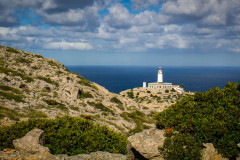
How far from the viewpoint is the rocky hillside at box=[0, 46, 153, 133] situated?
77.1ft

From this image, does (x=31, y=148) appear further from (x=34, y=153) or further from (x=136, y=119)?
(x=136, y=119)

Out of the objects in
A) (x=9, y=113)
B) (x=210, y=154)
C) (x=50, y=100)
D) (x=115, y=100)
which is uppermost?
(x=210, y=154)

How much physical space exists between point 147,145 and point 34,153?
6724mm

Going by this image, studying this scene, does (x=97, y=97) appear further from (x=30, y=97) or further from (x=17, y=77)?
(x=17, y=77)

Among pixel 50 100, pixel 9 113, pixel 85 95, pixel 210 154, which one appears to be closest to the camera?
pixel 210 154

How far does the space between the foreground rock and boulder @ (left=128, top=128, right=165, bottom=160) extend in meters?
0.80

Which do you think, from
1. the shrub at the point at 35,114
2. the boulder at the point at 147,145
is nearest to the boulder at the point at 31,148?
the boulder at the point at 147,145

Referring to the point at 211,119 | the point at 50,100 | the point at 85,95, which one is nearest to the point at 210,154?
the point at 211,119

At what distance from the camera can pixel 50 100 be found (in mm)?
30078

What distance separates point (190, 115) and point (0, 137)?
43.3ft

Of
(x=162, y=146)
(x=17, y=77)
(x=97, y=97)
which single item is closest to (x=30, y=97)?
(x=17, y=77)

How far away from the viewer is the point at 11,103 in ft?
78.5

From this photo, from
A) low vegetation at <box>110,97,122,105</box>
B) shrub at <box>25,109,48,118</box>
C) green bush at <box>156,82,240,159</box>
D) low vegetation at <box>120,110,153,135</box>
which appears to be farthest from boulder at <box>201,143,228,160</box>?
low vegetation at <box>110,97,122,105</box>

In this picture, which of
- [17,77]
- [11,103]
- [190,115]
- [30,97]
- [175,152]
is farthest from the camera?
[17,77]
